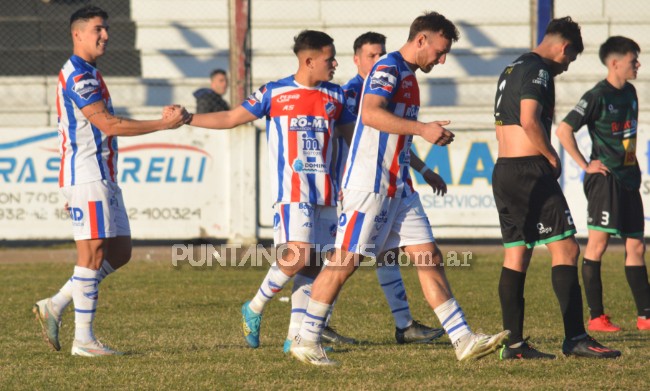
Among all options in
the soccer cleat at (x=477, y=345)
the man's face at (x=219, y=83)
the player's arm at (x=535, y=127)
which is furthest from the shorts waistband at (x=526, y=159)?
the man's face at (x=219, y=83)

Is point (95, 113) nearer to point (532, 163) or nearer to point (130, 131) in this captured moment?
point (130, 131)

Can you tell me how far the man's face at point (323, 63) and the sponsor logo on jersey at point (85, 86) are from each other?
148 cm

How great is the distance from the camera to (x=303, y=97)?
767 centimetres

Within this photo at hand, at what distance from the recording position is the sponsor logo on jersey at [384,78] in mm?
6555

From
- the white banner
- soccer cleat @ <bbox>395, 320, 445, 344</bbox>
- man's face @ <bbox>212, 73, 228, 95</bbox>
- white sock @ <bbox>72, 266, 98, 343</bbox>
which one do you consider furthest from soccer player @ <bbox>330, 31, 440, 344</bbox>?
man's face @ <bbox>212, 73, 228, 95</bbox>

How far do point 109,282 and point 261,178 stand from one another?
382cm

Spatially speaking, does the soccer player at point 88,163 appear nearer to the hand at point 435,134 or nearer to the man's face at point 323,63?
the man's face at point 323,63

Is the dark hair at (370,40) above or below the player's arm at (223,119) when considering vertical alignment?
above

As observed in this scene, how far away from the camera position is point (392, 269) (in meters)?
8.21

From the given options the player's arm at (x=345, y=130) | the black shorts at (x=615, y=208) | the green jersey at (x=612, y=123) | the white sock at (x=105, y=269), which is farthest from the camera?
the black shorts at (x=615, y=208)

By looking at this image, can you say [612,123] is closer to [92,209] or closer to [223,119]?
[223,119]

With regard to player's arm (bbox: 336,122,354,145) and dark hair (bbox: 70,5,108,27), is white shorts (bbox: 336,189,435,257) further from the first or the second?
dark hair (bbox: 70,5,108,27)

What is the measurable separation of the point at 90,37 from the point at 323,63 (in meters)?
1.58

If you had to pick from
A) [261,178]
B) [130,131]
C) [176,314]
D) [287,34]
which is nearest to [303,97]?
[130,131]
